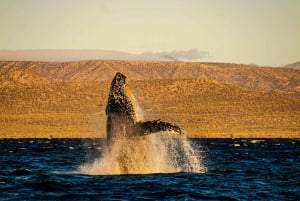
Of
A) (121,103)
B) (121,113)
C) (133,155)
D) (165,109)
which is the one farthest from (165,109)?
(121,113)

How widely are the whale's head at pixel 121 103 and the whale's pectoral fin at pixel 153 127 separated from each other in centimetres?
63

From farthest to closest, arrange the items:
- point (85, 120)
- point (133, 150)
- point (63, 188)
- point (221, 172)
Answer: point (85, 120)
point (221, 172)
point (133, 150)
point (63, 188)

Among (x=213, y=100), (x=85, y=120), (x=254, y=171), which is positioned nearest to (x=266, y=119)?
(x=213, y=100)

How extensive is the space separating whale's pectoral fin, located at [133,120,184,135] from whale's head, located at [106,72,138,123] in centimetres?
63

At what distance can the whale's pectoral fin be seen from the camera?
2491 cm

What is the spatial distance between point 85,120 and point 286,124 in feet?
135

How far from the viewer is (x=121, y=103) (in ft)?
90.8

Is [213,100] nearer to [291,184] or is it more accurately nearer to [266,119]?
[266,119]

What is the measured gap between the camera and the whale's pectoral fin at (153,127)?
81.7 feet

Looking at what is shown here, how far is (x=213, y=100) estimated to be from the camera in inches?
6024

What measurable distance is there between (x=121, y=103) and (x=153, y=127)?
2.32 meters

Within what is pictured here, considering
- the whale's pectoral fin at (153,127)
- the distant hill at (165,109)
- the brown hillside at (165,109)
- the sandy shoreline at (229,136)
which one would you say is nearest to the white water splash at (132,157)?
the whale's pectoral fin at (153,127)

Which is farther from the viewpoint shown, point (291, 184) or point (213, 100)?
point (213, 100)

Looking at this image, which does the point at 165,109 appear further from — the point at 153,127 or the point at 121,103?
the point at 153,127
